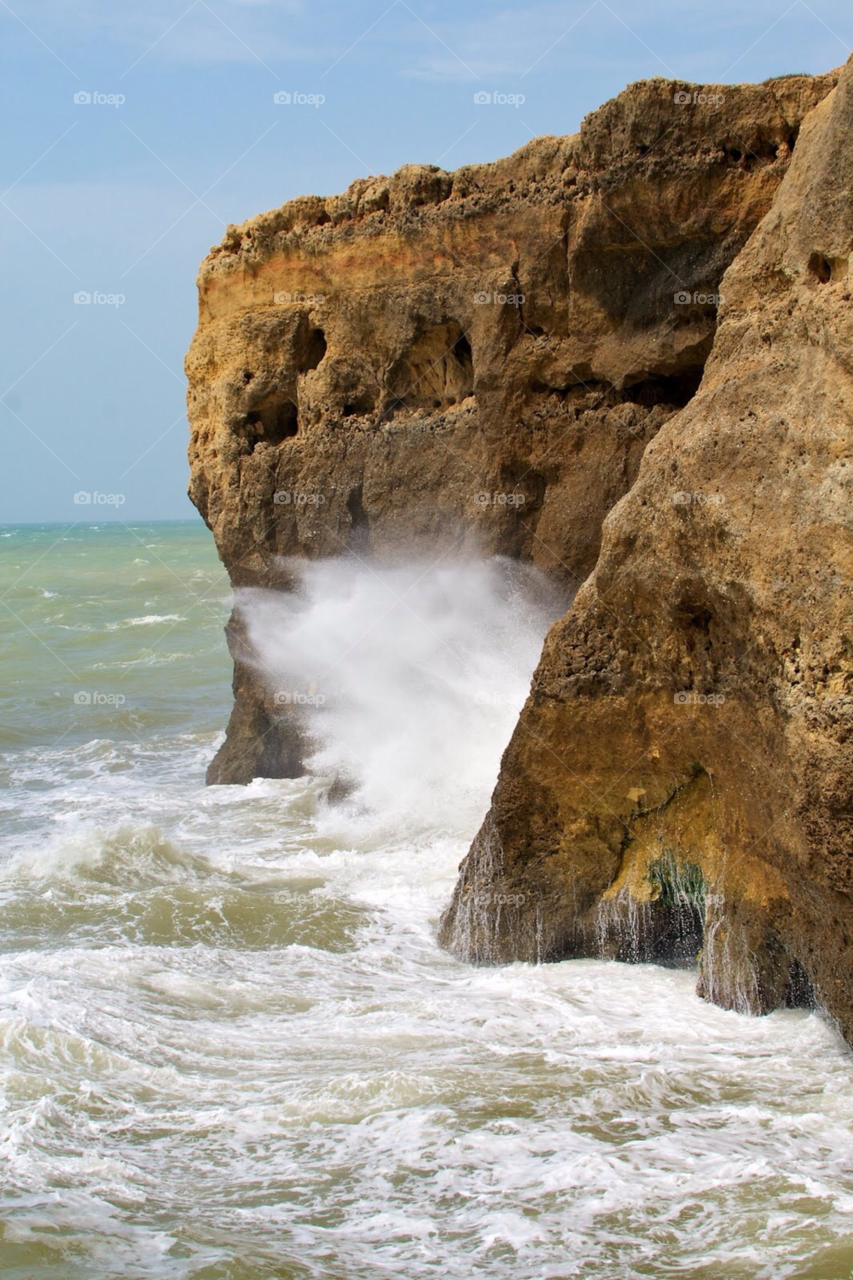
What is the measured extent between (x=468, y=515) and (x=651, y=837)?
4.19 m

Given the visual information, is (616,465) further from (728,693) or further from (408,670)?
(728,693)

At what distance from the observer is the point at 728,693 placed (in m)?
6.22

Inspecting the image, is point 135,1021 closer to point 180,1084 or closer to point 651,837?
point 180,1084

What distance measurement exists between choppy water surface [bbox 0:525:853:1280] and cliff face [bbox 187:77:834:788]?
70cm

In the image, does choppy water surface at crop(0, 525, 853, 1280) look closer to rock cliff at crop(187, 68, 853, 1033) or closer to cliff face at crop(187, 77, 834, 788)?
rock cliff at crop(187, 68, 853, 1033)

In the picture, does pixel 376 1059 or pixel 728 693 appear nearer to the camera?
pixel 376 1059

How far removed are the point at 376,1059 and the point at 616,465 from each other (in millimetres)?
5122

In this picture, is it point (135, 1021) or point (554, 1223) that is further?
point (135, 1021)

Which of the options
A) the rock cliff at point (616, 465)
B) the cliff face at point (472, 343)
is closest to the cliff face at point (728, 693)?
the rock cliff at point (616, 465)

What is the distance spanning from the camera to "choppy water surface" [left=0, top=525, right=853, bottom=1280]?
4508mm

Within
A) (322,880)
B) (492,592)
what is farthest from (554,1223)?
(492,592)

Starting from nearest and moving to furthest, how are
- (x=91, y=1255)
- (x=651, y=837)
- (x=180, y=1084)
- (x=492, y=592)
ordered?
(x=91, y=1255) → (x=180, y=1084) → (x=651, y=837) → (x=492, y=592)

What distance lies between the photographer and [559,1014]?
6.38 m

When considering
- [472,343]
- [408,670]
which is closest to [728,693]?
[472,343]
